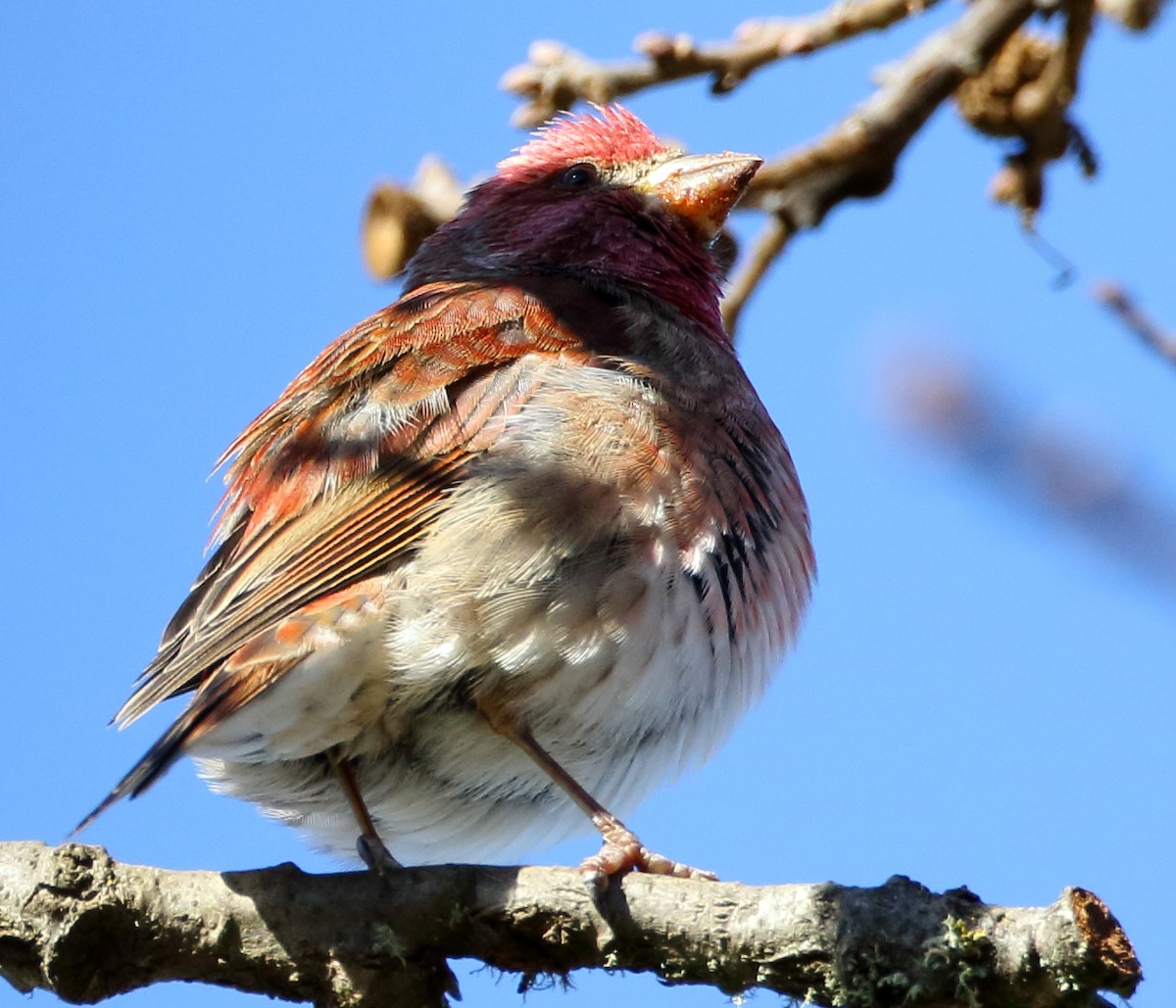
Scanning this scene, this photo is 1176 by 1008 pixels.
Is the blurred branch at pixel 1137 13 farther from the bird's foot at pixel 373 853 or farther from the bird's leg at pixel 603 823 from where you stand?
the bird's foot at pixel 373 853

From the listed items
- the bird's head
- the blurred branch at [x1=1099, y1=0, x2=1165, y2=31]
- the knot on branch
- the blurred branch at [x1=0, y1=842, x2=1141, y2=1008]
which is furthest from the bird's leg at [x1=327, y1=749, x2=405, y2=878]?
the blurred branch at [x1=1099, y1=0, x2=1165, y2=31]

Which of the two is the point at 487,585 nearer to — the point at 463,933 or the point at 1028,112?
the point at 463,933

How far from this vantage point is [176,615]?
5113 millimetres

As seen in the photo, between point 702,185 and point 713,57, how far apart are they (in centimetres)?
49

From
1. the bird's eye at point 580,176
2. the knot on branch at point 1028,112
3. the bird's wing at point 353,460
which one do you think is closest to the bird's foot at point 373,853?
the bird's wing at point 353,460

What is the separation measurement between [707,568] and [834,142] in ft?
6.14

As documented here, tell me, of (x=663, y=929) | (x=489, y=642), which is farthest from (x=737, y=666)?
(x=663, y=929)

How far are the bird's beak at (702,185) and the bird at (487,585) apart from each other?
53 cm

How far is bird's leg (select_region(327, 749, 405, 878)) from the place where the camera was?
480 centimetres

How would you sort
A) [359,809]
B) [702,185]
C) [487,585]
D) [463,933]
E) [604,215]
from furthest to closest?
[604,215], [702,185], [359,809], [487,585], [463,933]

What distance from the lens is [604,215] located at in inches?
253

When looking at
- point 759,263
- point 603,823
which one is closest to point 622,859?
point 603,823

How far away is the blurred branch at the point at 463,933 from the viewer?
3.80 m

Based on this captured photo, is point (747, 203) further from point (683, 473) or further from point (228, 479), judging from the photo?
point (228, 479)
